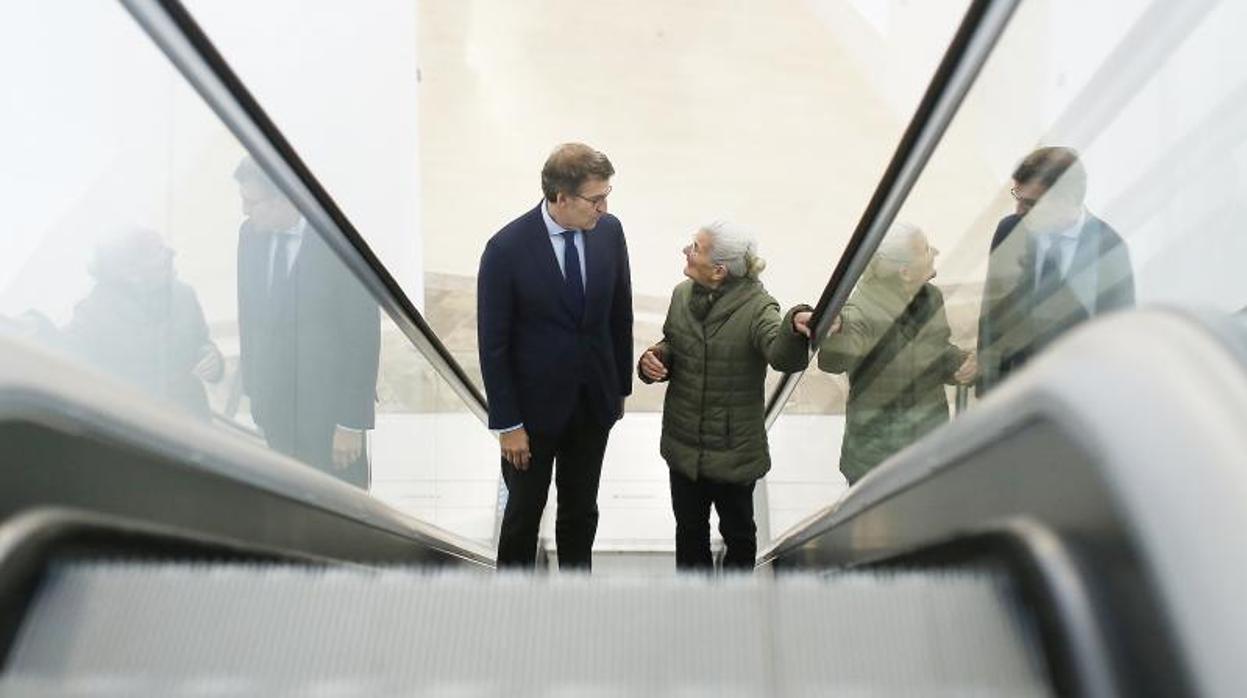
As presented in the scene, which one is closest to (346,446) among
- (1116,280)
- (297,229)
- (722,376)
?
(297,229)

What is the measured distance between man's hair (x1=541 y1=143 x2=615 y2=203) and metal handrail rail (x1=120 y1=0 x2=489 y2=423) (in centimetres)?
61

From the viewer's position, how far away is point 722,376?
4086 mm

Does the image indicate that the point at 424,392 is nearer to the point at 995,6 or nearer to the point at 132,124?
the point at 132,124

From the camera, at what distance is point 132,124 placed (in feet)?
8.15

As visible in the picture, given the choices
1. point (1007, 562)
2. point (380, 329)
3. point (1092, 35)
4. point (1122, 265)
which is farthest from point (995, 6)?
point (380, 329)

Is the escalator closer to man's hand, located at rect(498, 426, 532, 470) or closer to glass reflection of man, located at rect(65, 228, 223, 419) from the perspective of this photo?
glass reflection of man, located at rect(65, 228, 223, 419)

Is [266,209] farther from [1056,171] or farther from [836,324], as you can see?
[1056,171]

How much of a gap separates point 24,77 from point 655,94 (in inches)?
418

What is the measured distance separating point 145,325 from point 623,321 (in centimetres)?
179

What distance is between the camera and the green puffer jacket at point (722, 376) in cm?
402

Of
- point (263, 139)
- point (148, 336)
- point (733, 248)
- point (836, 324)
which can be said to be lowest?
point (148, 336)

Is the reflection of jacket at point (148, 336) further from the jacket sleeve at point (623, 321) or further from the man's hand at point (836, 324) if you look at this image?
the man's hand at point (836, 324)

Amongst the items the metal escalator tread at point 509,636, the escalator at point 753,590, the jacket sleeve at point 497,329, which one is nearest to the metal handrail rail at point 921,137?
the jacket sleeve at point 497,329

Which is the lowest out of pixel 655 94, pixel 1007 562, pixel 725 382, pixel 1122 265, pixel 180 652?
pixel 180 652
